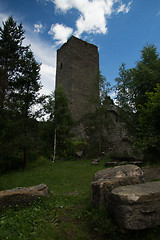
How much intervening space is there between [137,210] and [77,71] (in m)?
20.3

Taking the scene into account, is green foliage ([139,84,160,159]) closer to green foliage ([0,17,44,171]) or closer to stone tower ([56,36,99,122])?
green foliage ([0,17,44,171])

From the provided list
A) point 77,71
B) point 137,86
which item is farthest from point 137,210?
point 77,71

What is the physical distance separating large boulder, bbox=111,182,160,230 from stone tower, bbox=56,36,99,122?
53.1 feet

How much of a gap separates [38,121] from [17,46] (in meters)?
8.08

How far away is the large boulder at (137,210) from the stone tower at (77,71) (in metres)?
16.2

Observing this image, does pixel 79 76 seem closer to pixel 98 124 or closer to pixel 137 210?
pixel 98 124

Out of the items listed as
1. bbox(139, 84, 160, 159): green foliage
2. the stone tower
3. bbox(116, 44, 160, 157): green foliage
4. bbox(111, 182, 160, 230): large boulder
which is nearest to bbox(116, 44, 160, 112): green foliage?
Answer: bbox(116, 44, 160, 157): green foliage

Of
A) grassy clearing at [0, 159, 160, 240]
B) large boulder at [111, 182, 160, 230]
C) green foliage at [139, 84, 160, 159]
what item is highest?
green foliage at [139, 84, 160, 159]

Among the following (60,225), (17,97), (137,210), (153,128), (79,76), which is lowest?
(60,225)

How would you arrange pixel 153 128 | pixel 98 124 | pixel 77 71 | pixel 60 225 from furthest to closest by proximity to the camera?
pixel 77 71 < pixel 98 124 < pixel 153 128 < pixel 60 225

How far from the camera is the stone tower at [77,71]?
19984mm

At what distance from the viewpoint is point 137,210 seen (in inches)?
94.3

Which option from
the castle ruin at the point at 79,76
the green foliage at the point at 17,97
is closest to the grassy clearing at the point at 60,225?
the green foliage at the point at 17,97

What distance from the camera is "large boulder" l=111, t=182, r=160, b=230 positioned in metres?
2.36
